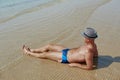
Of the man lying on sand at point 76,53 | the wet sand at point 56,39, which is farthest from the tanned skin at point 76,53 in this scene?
the wet sand at point 56,39

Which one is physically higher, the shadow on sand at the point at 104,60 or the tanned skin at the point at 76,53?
the tanned skin at the point at 76,53

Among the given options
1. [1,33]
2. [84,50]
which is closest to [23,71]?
[84,50]

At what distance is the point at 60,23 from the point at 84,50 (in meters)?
3.96

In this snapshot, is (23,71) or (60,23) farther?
(60,23)

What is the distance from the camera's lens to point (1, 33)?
796 cm

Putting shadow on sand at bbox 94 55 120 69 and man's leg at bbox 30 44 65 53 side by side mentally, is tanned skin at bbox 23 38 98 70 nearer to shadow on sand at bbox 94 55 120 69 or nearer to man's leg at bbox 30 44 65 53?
man's leg at bbox 30 44 65 53

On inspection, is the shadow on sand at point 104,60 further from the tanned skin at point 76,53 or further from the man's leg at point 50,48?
the man's leg at point 50,48

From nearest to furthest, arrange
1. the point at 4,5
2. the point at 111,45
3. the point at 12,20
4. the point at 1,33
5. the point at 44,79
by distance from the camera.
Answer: the point at 44,79
the point at 111,45
the point at 1,33
the point at 12,20
the point at 4,5

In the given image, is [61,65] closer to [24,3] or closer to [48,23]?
[48,23]

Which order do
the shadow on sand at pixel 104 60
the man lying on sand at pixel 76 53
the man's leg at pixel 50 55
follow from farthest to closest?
the man's leg at pixel 50 55 → the shadow on sand at pixel 104 60 → the man lying on sand at pixel 76 53

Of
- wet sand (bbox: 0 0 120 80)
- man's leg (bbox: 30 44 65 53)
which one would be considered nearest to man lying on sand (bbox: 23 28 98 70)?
man's leg (bbox: 30 44 65 53)

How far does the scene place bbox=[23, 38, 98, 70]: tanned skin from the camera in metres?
4.93

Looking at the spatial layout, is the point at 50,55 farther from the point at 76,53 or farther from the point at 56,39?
the point at 56,39

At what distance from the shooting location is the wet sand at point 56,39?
4922 mm
